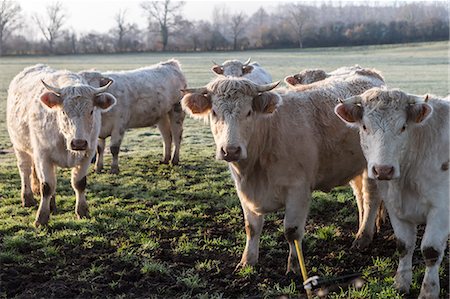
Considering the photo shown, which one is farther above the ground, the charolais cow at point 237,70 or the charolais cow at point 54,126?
the charolais cow at point 237,70

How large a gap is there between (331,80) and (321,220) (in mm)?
1827

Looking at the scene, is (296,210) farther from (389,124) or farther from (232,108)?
(389,124)

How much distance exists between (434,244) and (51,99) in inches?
180

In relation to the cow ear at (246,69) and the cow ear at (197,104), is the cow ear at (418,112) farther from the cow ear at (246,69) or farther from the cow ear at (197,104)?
the cow ear at (246,69)

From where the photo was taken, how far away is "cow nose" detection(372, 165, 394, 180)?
4012 mm

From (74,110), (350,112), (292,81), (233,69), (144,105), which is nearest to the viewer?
(350,112)

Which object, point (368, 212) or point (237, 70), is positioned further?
point (237, 70)

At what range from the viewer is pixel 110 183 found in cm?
920

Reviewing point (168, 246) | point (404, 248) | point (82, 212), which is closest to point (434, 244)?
point (404, 248)

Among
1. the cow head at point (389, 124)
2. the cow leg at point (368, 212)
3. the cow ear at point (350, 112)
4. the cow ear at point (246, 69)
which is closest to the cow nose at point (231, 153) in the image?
the cow ear at point (350, 112)

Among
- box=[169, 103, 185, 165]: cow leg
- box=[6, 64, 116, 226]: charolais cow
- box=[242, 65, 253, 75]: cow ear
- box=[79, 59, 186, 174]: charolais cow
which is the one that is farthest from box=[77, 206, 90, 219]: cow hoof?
box=[242, 65, 253, 75]: cow ear

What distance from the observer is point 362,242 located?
231 inches

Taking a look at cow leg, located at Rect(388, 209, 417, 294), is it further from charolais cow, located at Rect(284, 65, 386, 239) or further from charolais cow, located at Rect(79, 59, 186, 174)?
charolais cow, located at Rect(79, 59, 186, 174)

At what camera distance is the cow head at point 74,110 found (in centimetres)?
625
